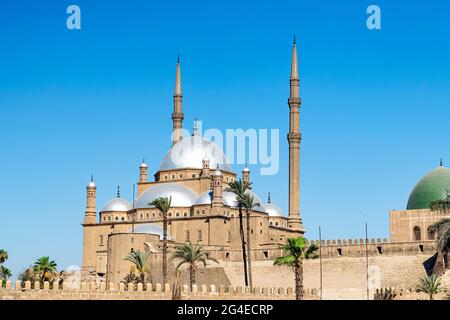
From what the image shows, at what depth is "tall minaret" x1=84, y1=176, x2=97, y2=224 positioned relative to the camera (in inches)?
2896

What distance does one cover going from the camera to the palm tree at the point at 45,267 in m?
56.9

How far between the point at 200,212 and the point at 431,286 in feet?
81.6

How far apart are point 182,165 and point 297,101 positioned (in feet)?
34.7

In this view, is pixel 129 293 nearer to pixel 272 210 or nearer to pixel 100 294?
pixel 100 294

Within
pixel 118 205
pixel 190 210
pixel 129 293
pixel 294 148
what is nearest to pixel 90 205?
pixel 118 205

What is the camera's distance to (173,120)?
76.9 m

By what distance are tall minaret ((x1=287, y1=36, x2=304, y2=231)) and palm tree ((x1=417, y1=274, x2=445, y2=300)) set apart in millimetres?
20688

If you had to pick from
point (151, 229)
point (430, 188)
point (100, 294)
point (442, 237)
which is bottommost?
point (100, 294)

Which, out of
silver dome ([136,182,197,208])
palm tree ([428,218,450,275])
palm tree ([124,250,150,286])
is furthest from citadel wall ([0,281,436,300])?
silver dome ([136,182,197,208])

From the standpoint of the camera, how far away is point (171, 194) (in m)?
71.7
